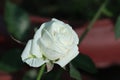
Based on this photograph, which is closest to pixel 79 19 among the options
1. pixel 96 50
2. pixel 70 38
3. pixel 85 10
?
pixel 85 10

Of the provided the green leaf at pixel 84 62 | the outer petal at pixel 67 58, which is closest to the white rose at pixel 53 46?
the outer petal at pixel 67 58

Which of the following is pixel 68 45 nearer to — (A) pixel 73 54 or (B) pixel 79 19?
(A) pixel 73 54

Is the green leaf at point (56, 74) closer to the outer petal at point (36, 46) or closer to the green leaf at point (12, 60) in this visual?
the green leaf at point (12, 60)

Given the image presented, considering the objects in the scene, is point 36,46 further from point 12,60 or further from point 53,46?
point 12,60

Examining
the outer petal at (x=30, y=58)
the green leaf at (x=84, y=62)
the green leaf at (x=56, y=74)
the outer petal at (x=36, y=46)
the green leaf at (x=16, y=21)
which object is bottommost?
the green leaf at (x=16, y=21)

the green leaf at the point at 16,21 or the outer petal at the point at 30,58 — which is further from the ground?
the outer petal at the point at 30,58

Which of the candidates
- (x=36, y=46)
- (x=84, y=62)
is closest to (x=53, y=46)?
(x=36, y=46)
